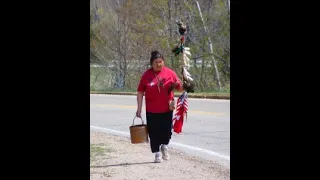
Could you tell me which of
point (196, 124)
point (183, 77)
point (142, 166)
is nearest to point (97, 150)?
point (142, 166)

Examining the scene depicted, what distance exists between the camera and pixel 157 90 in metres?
8.15

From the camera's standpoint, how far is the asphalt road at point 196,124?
9.88 meters

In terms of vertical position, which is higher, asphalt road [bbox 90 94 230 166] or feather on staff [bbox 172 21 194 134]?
feather on staff [bbox 172 21 194 134]

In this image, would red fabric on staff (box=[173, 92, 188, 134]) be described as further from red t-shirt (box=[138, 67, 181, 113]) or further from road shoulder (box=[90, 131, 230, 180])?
road shoulder (box=[90, 131, 230, 180])

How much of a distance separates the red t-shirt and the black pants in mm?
87

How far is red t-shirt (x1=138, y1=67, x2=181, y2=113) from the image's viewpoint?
8156 mm

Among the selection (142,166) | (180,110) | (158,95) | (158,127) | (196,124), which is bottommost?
(142,166)

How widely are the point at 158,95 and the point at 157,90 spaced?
76mm

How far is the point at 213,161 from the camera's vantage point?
8656 mm

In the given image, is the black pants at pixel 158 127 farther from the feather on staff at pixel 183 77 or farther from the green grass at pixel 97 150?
the green grass at pixel 97 150

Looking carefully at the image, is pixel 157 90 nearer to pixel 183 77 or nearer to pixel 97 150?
pixel 183 77

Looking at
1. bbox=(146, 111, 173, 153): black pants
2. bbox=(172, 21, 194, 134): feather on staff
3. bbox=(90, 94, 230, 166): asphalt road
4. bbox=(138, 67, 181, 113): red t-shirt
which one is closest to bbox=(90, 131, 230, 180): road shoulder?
bbox=(146, 111, 173, 153): black pants
